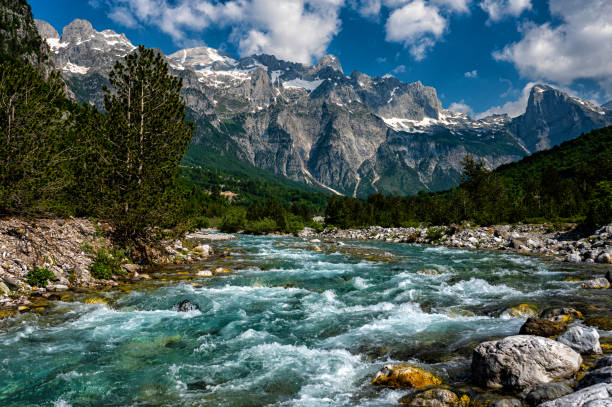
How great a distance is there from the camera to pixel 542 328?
9531 millimetres

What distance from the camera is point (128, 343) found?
10781 millimetres

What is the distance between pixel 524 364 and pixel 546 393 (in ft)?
2.66

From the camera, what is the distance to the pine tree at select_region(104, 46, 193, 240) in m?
22.1

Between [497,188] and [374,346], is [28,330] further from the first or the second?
[497,188]

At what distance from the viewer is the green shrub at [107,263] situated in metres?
18.6

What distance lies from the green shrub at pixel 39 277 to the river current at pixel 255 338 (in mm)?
2144

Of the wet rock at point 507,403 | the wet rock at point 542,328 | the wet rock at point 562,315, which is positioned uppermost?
the wet rock at point 542,328

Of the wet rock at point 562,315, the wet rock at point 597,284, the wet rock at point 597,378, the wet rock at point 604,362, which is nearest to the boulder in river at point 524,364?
the wet rock at point 604,362

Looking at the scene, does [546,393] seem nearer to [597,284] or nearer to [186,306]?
[186,306]

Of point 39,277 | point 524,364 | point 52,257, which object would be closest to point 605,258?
point 524,364

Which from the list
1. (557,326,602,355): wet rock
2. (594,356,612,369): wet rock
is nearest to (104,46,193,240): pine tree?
(557,326,602,355): wet rock

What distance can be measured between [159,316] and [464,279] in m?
17.9

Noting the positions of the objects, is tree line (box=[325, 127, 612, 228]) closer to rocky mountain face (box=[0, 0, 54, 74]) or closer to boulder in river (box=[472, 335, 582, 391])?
boulder in river (box=[472, 335, 582, 391])

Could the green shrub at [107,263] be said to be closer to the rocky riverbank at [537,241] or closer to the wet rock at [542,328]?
the wet rock at [542,328]
